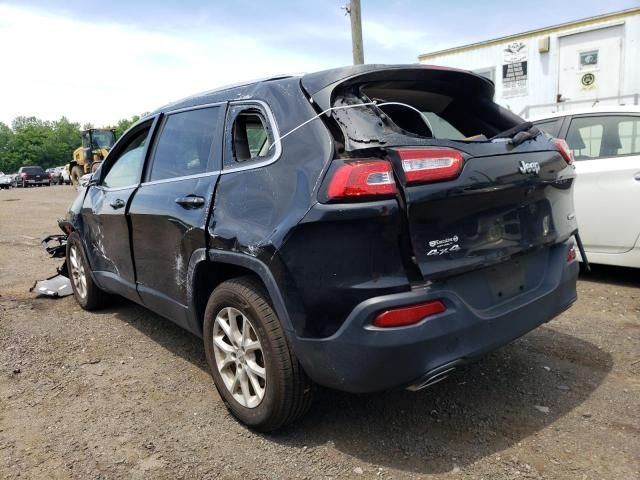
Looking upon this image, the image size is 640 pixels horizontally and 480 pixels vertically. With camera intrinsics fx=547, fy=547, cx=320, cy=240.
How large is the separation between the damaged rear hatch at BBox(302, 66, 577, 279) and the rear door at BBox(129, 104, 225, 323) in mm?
854

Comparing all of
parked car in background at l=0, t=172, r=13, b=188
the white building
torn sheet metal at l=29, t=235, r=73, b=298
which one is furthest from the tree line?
torn sheet metal at l=29, t=235, r=73, b=298

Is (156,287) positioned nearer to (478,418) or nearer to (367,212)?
(367,212)

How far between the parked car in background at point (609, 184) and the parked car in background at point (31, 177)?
41.8 meters

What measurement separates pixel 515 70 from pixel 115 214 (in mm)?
10835

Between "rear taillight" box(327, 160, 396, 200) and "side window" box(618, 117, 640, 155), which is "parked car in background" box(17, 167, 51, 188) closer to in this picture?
"side window" box(618, 117, 640, 155)

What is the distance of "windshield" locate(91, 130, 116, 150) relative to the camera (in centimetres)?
2902

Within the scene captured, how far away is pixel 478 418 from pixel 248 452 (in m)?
1.21

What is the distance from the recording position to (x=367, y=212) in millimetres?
2266

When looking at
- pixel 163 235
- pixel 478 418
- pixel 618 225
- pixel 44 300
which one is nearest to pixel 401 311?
pixel 478 418

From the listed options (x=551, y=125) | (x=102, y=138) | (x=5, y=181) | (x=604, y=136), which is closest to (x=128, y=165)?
(x=551, y=125)

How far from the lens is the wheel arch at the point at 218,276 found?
98.6 inches

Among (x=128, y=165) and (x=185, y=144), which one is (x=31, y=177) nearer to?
(x=128, y=165)

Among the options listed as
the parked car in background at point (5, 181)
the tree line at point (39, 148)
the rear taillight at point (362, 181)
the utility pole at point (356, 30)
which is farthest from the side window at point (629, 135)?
the tree line at point (39, 148)

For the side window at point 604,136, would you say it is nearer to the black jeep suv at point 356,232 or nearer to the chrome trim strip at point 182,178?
the black jeep suv at point 356,232
